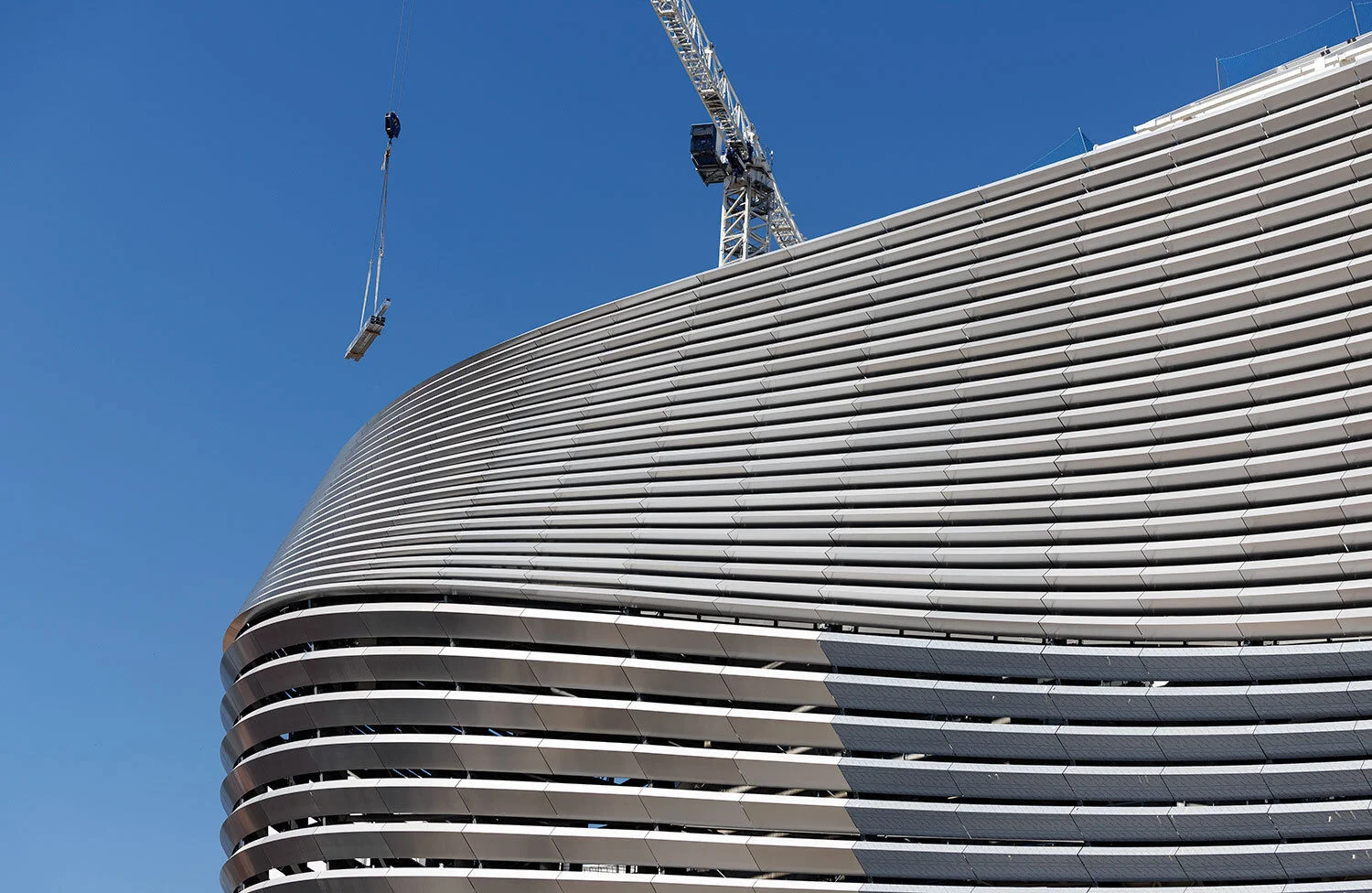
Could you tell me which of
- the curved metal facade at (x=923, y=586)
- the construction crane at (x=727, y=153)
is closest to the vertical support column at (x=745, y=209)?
the construction crane at (x=727, y=153)

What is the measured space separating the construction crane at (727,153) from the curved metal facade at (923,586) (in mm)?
44917

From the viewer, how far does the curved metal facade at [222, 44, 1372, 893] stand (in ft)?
132

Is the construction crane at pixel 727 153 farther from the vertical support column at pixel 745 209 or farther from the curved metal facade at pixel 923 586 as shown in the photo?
the curved metal facade at pixel 923 586

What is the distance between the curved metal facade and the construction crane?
44.9 meters

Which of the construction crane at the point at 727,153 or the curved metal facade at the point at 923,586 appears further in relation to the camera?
the construction crane at the point at 727,153

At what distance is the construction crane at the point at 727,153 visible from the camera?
96.5 metres

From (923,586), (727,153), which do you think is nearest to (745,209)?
(727,153)

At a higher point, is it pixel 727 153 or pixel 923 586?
pixel 727 153

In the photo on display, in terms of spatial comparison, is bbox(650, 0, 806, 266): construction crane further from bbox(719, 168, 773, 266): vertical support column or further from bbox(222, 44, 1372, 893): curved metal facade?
bbox(222, 44, 1372, 893): curved metal facade

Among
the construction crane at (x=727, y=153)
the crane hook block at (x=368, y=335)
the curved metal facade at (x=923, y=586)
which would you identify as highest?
the construction crane at (x=727, y=153)

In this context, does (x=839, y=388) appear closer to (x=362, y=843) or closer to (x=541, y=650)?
(x=541, y=650)

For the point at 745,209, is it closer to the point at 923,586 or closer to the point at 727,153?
the point at 727,153

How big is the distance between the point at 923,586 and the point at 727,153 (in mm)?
59773

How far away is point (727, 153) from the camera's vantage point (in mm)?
98500
